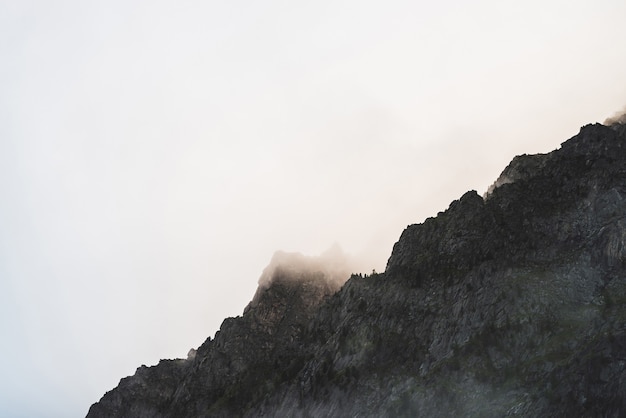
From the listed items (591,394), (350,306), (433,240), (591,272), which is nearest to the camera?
(591,394)

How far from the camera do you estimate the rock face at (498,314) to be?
9106 centimetres

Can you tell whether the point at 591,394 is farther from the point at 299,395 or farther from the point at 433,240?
the point at 299,395

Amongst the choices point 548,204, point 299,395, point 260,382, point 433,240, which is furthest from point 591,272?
point 260,382

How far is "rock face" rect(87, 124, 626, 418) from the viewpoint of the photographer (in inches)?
3585

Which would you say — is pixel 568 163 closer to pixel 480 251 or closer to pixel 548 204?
pixel 548 204

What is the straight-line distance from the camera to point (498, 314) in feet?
355

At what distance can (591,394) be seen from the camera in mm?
80000

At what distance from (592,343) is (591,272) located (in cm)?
2206

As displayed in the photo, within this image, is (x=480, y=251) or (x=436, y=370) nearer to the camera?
(x=436, y=370)

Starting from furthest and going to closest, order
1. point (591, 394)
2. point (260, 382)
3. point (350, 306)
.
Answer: point (260, 382), point (350, 306), point (591, 394)

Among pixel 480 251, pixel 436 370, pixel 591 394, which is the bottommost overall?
pixel 591 394

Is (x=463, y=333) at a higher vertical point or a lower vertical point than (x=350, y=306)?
lower


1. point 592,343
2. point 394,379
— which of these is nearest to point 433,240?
point 394,379

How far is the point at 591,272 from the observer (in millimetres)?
106312
